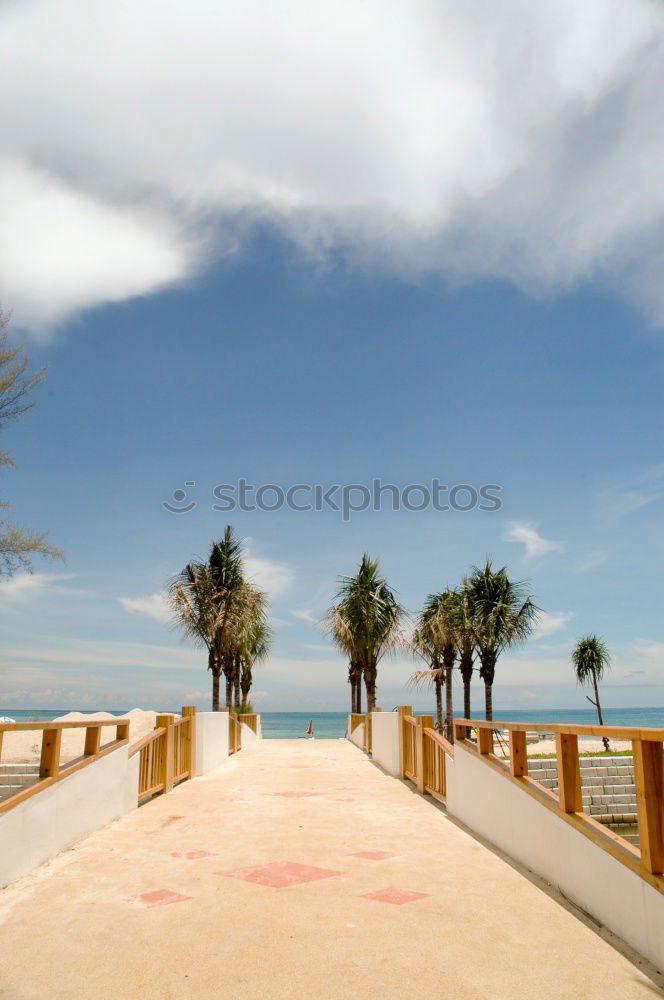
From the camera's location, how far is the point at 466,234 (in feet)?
34.8

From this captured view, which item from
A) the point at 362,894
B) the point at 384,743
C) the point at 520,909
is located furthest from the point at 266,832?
the point at 384,743

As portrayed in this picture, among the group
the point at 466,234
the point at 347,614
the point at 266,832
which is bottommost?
the point at 266,832

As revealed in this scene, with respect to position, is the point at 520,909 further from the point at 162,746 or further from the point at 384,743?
the point at 384,743

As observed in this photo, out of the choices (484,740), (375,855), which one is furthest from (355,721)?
(375,855)

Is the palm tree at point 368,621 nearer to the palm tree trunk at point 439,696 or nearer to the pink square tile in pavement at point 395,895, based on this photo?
the palm tree trunk at point 439,696

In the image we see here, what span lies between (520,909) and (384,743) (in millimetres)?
8684

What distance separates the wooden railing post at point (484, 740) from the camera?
6.22 metres

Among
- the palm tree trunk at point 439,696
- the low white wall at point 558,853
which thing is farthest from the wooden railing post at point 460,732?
the palm tree trunk at point 439,696

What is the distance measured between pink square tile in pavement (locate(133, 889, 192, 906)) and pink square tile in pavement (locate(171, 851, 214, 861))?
3.23 ft

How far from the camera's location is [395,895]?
4.43 m

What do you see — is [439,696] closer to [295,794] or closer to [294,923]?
[295,794]

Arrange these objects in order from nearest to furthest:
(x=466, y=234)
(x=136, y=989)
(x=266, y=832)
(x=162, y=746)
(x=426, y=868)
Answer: (x=136, y=989) → (x=426, y=868) → (x=266, y=832) → (x=162, y=746) → (x=466, y=234)

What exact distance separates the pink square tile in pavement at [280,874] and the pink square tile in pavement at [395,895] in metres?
0.56

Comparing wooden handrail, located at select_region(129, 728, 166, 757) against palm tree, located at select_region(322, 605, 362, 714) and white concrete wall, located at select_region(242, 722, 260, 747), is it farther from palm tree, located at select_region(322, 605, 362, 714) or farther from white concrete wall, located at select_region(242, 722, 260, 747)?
palm tree, located at select_region(322, 605, 362, 714)
